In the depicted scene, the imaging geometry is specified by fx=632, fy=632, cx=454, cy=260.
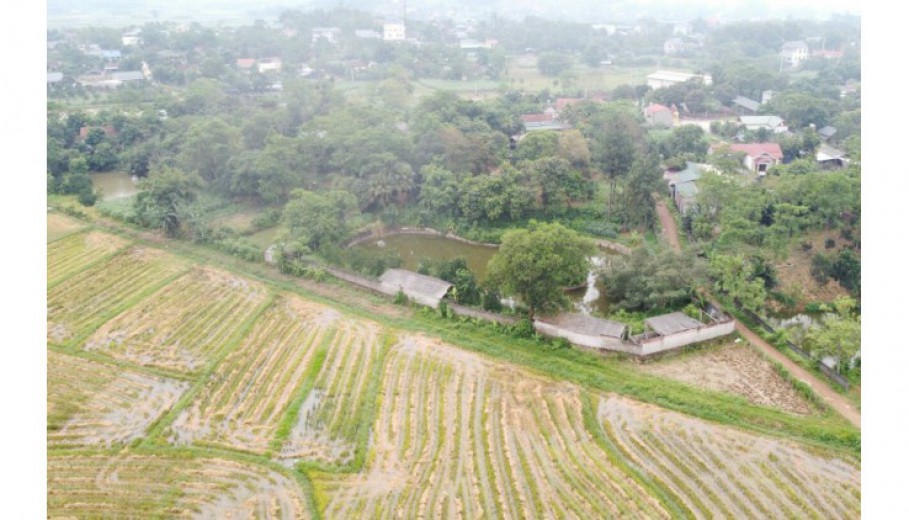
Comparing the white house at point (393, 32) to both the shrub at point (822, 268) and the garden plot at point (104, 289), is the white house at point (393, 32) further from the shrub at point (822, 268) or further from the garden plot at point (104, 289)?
the shrub at point (822, 268)

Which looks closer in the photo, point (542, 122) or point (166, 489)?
point (166, 489)

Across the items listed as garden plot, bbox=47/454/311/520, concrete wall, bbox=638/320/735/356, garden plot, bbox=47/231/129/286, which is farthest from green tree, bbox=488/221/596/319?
garden plot, bbox=47/231/129/286

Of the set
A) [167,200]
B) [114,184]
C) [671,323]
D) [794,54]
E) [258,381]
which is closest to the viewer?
[258,381]

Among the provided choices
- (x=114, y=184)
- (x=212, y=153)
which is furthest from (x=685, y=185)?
(x=114, y=184)

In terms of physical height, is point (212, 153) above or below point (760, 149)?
below

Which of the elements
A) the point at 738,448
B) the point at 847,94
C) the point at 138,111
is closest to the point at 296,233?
the point at 738,448

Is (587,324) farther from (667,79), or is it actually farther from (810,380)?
(667,79)
